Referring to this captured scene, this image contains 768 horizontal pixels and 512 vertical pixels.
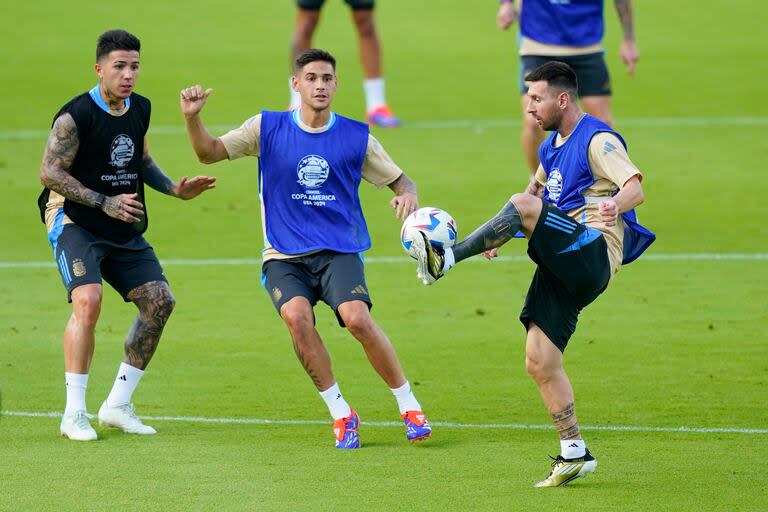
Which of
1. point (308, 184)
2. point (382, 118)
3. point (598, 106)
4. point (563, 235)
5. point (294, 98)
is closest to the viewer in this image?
point (563, 235)

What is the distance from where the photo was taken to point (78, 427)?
818 centimetres

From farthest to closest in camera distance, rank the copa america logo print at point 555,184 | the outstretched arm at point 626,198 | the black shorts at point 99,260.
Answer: the black shorts at point 99,260 < the copa america logo print at point 555,184 < the outstretched arm at point 626,198

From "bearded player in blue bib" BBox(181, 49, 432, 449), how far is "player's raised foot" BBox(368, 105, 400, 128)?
904 cm

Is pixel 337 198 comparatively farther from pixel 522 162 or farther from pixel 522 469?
pixel 522 162

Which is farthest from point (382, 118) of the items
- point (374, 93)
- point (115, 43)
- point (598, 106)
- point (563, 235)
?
point (563, 235)

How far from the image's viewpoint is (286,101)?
1861 centimetres

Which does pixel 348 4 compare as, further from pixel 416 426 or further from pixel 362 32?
pixel 416 426

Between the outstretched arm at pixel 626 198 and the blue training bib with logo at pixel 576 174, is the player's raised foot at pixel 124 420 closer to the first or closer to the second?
the blue training bib with logo at pixel 576 174

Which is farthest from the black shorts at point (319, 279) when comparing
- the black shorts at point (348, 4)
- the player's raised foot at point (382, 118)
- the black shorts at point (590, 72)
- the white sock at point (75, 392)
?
the player's raised foot at point (382, 118)

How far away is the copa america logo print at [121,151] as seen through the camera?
843 centimetres

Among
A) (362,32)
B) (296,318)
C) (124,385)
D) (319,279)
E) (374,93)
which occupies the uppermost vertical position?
(362,32)

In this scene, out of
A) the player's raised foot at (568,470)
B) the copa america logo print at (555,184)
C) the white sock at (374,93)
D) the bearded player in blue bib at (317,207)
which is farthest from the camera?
the white sock at (374,93)

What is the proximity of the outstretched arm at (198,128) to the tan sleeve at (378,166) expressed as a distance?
829 mm

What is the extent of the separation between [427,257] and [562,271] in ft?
2.42
